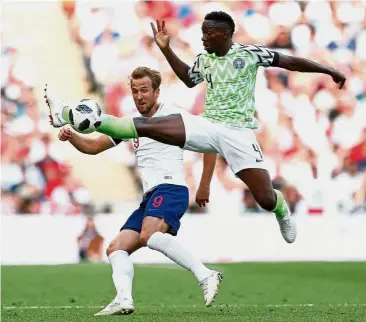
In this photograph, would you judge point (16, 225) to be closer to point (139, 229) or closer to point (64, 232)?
point (64, 232)

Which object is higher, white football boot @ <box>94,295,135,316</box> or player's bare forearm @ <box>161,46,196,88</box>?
player's bare forearm @ <box>161,46,196,88</box>

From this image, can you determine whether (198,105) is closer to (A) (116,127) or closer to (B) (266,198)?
(B) (266,198)

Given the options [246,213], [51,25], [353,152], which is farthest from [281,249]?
[51,25]

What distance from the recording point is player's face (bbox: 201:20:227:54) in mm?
7949

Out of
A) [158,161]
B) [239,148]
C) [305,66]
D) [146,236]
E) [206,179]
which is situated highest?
[305,66]

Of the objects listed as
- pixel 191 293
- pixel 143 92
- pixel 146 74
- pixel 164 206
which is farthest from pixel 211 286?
pixel 191 293

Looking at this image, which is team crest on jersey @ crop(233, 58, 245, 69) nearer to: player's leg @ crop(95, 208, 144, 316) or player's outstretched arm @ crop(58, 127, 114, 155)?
player's outstretched arm @ crop(58, 127, 114, 155)

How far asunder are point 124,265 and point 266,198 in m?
1.36

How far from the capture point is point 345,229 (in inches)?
849

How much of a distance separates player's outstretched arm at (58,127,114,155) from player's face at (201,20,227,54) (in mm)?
1242

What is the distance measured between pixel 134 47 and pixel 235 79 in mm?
17587

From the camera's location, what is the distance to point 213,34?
7949 mm

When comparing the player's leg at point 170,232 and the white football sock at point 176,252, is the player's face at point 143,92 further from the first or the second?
the white football sock at point 176,252

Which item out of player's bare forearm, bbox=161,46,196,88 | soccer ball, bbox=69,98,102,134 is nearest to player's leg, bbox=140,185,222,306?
player's bare forearm, bbox=161,46,196,88
